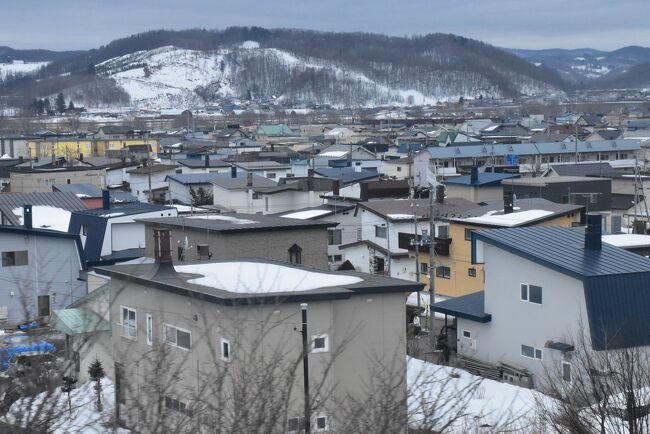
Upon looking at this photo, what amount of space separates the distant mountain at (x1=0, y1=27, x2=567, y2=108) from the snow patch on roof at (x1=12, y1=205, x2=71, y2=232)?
59666 millimetres

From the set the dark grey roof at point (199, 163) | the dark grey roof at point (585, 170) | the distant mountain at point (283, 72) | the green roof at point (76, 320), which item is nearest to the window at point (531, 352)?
the green roof at point (76, 320)

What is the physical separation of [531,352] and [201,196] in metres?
9.93

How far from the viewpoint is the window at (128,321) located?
18.3 feet

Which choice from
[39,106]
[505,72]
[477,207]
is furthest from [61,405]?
[505,72]

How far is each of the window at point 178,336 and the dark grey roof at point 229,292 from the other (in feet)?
0.63

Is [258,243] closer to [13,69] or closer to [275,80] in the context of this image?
[275,80]

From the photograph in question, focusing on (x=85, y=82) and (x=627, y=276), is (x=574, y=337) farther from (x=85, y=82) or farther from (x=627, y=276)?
(x=85, y=82)

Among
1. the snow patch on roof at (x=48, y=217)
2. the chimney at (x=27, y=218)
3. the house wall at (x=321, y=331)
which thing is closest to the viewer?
the house wall at (x=321, y=331)

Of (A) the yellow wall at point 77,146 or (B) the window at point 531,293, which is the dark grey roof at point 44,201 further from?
(A) the yellow wall at point 77,146

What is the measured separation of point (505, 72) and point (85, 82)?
33828mm

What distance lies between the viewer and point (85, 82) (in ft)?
241

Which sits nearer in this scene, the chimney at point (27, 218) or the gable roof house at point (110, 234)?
the chimney at point (27, 218)

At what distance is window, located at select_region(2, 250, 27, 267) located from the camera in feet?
28.3

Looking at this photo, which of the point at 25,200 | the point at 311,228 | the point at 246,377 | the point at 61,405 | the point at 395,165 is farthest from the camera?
the point at 395,165
